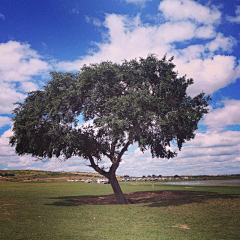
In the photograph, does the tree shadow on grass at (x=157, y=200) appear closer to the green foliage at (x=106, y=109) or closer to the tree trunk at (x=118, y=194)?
the tree trunk at (x=118, y=194)

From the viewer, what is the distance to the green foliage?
23.5m

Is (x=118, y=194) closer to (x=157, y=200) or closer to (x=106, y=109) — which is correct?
(x=157, y=200)

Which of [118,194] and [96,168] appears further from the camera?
[96,168]

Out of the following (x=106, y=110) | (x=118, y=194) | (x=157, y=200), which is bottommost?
(x=157, y=200)

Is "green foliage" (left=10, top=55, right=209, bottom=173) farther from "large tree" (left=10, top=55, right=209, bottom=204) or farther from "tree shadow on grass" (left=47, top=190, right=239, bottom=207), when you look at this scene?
"tree shadow on grass" (left=47, top=190, right=239, bottom=207)

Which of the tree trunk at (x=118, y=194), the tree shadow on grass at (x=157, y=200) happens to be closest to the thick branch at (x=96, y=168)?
the tree trunk at (x=118, y=194)

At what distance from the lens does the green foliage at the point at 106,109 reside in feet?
77.0

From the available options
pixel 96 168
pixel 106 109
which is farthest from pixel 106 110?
pixel 96 168

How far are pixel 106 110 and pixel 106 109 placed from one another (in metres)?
0.12

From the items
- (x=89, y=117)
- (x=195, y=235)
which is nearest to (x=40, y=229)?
(x=195, y=235)

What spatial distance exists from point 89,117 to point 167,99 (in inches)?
320

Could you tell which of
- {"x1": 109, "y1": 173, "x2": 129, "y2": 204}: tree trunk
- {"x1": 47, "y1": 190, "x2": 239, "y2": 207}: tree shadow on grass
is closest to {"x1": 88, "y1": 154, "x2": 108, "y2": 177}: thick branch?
{"x1": 109, "y1": 173, "x2": 129, "y2": 204}: tree trunk

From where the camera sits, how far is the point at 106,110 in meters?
24.3

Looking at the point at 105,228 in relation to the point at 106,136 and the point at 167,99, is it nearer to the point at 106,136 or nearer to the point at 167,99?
the point at 106,136
